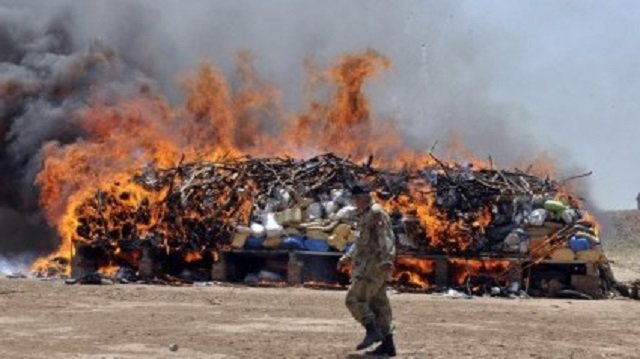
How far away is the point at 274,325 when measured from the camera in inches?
422

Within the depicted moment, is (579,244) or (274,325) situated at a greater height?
(579,244)

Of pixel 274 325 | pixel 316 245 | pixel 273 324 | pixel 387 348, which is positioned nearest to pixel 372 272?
pixel 387 348

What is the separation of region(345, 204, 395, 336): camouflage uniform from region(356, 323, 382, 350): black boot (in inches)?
1.8

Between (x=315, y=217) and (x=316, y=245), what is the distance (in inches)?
30.8

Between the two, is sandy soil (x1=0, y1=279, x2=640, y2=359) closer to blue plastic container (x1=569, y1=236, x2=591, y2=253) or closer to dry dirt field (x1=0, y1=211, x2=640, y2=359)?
dry dirt field (x1=0, y1=211, x2=640, y2=359)

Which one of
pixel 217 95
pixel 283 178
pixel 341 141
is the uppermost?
pixel 217 95

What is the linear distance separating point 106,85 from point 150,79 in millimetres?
3318

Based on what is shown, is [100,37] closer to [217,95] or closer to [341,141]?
[217,95]

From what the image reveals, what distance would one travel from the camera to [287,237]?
17156 millimetres

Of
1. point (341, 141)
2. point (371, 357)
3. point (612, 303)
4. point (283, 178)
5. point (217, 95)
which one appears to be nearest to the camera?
point (371, 357)

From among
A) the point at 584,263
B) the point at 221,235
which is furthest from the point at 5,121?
the point at 584,263

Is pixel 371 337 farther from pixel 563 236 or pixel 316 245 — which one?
pixel 563 236

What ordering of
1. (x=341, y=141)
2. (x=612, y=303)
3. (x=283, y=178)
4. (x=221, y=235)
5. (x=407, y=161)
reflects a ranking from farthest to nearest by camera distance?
1. (x=341, y=141)
2. (x=407, y=161)
3. (x=283, y=178)
4. (x=221, y=235)
5. (x=612, y=303)

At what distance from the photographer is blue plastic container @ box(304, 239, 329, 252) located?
17031 mm
